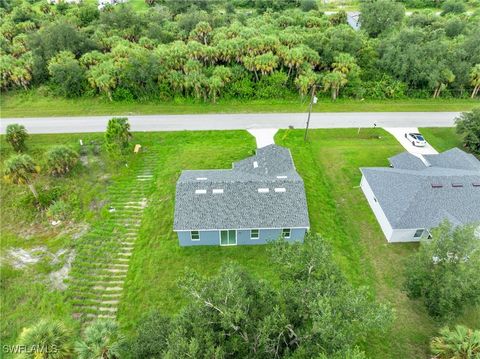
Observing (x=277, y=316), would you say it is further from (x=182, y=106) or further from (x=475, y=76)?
(x=475, y=76)

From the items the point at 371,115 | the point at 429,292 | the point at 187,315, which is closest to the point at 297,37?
the point at 371,115

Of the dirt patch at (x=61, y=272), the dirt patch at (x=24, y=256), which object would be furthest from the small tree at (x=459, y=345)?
the dirt patch at (x=24, y=256)

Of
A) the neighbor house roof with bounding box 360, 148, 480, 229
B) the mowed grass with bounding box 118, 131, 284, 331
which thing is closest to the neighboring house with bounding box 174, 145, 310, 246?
the mowed grass with bounding box 118, 131, 284, 331

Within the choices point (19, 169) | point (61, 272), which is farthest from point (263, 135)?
point (61, 272)

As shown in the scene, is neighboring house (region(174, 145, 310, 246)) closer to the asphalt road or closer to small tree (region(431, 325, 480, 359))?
small tree (region(431, 325, 480, 359))

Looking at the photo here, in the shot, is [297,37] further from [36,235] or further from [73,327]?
[73,327]
